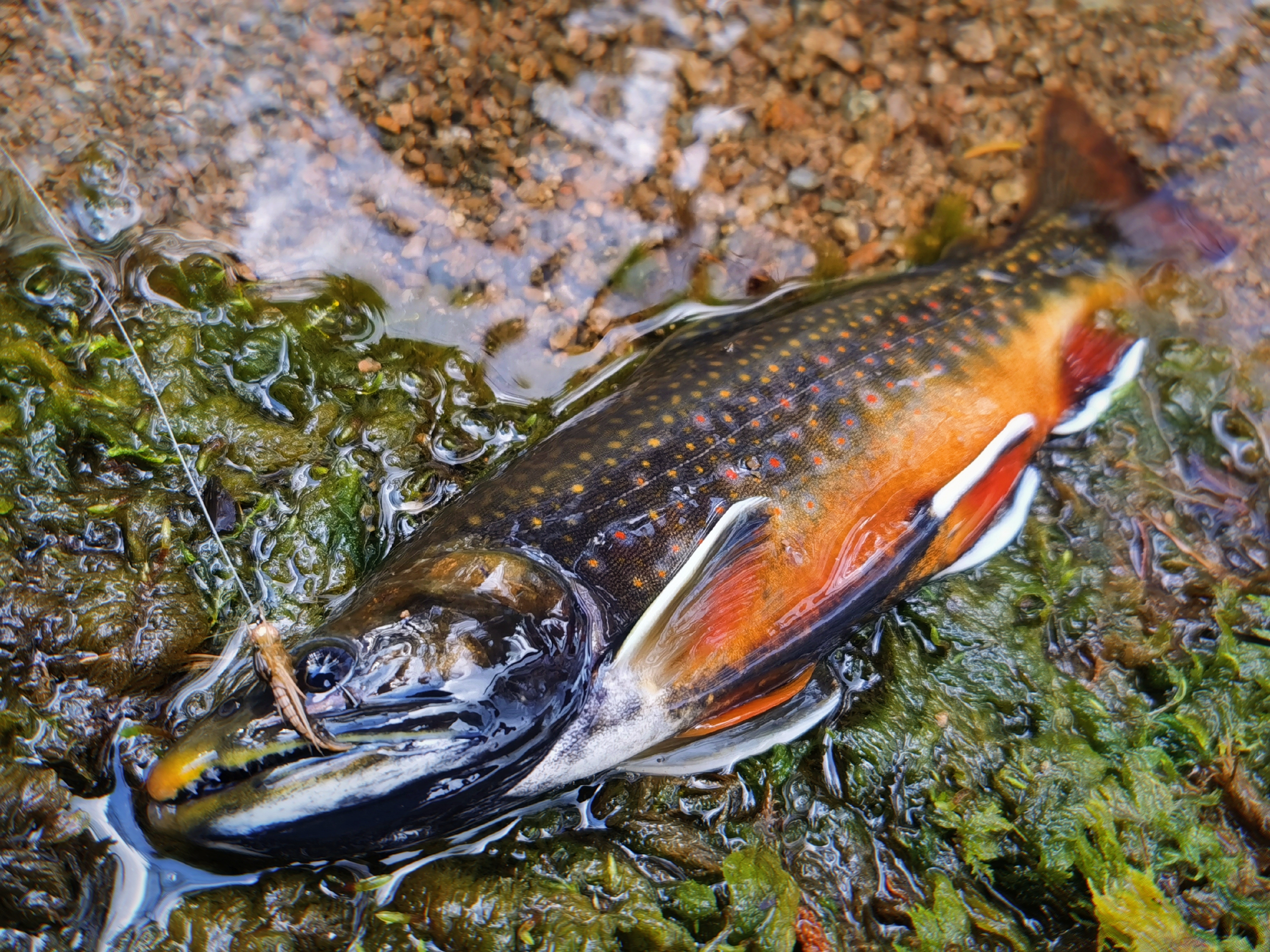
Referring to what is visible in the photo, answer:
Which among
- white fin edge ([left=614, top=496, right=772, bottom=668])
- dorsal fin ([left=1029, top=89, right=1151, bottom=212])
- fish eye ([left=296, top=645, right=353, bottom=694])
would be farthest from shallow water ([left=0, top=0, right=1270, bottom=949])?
fish eye ([left=296, top=645, right=353, bottom=694])

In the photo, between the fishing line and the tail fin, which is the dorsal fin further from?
the fishing line

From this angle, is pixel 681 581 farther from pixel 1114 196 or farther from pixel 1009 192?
pixel 1114 196

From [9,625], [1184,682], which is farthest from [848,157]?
[9,625]

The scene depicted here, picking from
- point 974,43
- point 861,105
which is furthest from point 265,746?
point 974,43

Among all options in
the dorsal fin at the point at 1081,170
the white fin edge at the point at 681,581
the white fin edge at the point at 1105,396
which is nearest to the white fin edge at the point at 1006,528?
the white fin edge at the point at 1105,396

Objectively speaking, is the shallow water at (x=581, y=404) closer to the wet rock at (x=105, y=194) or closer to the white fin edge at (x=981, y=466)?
the wet rock at (x=105, y=194)

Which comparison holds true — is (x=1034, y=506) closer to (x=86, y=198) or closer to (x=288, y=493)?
(x=288, y=493)

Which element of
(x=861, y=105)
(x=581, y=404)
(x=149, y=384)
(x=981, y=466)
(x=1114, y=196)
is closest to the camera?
(x=149, y=384)
